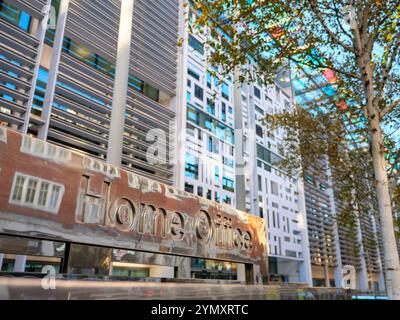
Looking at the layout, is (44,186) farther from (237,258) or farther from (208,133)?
(208,133)

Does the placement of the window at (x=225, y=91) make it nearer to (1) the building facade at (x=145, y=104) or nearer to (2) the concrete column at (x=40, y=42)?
(1) the building facade at (x=145, y=104)

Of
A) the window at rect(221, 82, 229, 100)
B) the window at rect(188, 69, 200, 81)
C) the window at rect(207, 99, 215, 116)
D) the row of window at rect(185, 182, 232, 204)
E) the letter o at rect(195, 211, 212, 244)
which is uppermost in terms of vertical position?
the window at rect(221, 82, 229, 100)

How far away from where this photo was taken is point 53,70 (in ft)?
67.2

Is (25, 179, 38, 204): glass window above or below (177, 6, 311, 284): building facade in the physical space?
below

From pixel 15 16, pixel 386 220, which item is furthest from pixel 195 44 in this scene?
pixel 386 220

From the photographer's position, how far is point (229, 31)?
9680 mm

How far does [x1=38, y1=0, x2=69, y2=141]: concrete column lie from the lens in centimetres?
1917

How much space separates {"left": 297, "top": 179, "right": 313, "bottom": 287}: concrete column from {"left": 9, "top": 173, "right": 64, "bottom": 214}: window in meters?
48.7

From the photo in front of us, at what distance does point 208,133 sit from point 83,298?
3254 centimetres

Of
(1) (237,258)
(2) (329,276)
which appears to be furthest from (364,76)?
(2) (329,276)

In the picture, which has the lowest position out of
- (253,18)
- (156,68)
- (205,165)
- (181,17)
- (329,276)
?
(329,276)

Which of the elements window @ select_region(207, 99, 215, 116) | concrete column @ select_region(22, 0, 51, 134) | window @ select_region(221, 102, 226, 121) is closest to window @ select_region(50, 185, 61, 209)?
concrete column @ select_region(22, 0, 51, 134)

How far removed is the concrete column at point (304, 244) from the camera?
155 feet

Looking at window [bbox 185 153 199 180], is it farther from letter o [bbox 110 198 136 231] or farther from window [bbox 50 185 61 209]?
window [bbox 50 185 61 209]
